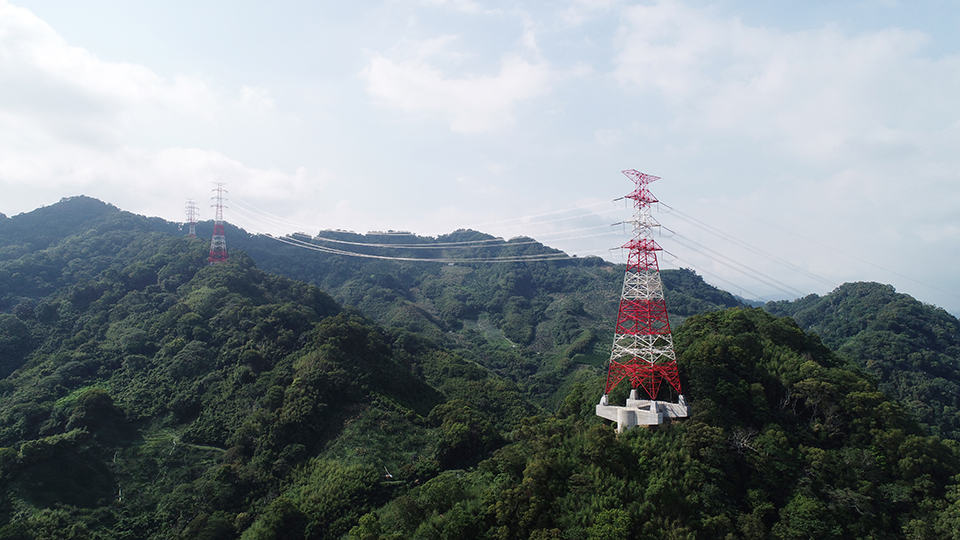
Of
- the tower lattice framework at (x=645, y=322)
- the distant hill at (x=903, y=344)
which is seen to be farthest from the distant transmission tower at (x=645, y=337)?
the distant hill at (x=903, y=344)

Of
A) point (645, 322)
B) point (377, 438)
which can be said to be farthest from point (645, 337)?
point (377, 438)

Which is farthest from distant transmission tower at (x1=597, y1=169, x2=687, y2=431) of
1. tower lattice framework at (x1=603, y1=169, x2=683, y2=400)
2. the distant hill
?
the distant hill

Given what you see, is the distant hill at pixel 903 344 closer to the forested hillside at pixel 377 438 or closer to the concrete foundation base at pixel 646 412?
the forested hillside at pixel 377 438

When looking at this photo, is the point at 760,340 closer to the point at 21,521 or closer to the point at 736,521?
the point at 736,521

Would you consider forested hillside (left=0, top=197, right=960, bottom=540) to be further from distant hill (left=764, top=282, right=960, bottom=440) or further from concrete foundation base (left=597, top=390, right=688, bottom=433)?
distant hill (left=764, top=282, right=960, bottom=440)

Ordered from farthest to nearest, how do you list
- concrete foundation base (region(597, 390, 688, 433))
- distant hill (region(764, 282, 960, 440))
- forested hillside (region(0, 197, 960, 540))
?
1. distant hill (region(764, 282, 960, 440))
2. concrete foundation base (region(597, 390, 688, 433))
3. forested hillside (region(0, 197, 960, 540))

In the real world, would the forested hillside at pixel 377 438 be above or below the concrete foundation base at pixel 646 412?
below

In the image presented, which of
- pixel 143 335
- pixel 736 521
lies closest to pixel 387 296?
pixel 143 335
